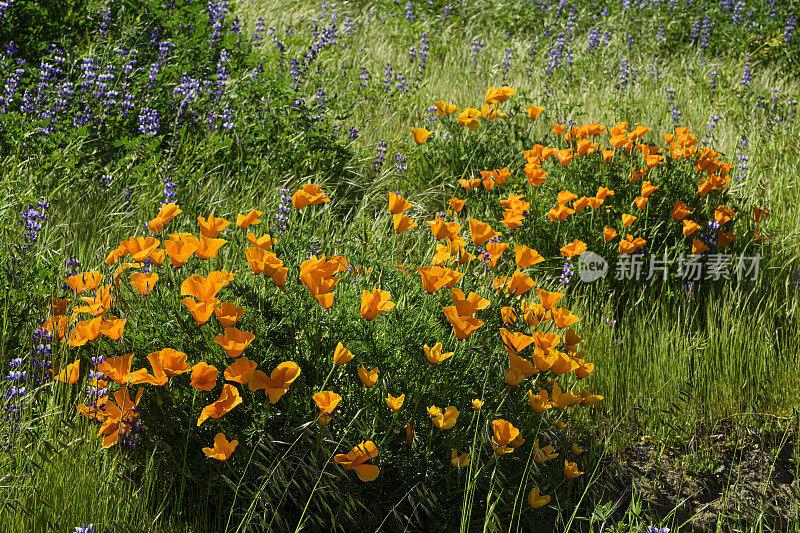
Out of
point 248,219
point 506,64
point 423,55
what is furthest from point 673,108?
point 248,219

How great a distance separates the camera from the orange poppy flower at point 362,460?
75.6 inches

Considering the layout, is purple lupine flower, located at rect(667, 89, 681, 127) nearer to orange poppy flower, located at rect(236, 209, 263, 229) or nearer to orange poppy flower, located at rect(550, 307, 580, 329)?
orange poppy flower, located at rect(550, 307, 580, 329)

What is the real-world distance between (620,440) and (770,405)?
2.38 feet

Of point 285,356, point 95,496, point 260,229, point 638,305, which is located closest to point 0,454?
point 95,496

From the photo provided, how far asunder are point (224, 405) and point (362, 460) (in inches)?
15.3

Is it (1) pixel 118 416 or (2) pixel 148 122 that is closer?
(1) pixel 118 416

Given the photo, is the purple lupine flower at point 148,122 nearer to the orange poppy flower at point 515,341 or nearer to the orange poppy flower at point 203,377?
the orange poppy flower at point 203,377

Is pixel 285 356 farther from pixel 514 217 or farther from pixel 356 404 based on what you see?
pixel 514 217

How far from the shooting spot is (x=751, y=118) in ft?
18.0

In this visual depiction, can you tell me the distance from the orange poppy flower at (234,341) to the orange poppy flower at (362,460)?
0.38 metres

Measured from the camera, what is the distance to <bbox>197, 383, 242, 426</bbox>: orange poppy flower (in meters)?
1.85

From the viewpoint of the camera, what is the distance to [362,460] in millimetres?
1942

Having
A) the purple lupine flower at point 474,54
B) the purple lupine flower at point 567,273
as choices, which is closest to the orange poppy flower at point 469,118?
the purple lupine flower at point 567,273

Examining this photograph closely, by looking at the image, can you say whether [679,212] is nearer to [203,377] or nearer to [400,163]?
[400,163]
